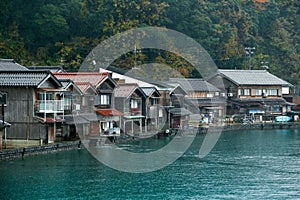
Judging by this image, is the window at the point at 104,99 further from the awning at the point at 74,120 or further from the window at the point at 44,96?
the window at the point at 44,96

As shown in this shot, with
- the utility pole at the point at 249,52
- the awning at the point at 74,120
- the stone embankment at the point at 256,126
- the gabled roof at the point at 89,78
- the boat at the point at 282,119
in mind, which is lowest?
the stone embankment at the point at 256,126

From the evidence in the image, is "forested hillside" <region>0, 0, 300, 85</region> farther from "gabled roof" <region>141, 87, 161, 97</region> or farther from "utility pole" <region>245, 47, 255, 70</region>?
"gabled roof" <region>141, 87, 161, 97</region>

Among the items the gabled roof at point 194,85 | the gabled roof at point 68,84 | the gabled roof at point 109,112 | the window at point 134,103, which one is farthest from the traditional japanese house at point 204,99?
the gabled roof at point 68,84

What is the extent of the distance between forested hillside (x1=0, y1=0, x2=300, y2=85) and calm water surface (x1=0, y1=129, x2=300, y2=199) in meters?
27.6

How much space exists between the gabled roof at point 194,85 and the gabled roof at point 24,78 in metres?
21.3

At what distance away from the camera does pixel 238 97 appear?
61.0m

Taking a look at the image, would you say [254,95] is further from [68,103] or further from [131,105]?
[68,103]

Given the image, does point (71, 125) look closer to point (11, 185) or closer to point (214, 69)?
point (11, 185)

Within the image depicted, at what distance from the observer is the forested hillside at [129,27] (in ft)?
215

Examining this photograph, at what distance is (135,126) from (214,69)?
79.1 ft

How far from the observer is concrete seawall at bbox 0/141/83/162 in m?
31.4

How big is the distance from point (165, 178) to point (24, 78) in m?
11.3

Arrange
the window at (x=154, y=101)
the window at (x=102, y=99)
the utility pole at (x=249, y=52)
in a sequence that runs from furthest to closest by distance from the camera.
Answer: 1. the utility pole at (x=249, y=52)
2. the window at (x=154, y=101)
3. the window at (x=102, y=99)

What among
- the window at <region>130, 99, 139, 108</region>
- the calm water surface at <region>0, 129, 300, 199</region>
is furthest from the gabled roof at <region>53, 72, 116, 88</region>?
the calm water surface at <region>0, 129, 300, 199</region>
